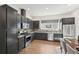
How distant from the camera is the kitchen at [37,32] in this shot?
10.8ft

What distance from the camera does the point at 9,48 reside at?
11.5 feet

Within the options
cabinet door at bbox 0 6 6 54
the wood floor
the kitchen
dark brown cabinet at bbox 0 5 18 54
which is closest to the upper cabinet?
the kitchen

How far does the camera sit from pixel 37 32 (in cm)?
921

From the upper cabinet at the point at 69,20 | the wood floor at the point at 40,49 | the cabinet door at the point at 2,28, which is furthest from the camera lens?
the upper cabinet at the point at 69,20

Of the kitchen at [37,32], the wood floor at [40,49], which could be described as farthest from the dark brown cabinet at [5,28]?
the wood floor at [40,49]

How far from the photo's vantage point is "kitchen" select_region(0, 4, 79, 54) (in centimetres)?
329

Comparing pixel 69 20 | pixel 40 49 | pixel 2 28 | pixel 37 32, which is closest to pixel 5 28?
pixel 2 28

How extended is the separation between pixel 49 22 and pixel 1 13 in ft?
21.7

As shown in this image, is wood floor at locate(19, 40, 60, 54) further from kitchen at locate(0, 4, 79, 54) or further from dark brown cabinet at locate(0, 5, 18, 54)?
dark brown cabinet at locate(0, 5, 18, 54)

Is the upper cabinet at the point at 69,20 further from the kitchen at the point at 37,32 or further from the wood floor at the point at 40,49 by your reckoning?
the wood floor at the point at 40,49

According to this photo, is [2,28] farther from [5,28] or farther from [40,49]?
[40,49]

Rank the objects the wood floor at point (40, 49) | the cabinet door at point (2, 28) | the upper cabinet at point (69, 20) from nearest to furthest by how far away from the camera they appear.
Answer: the cabinet door at point (2, 28) → the wood floor at point (40, 49) → the upper cabinet at point (69, 20)
